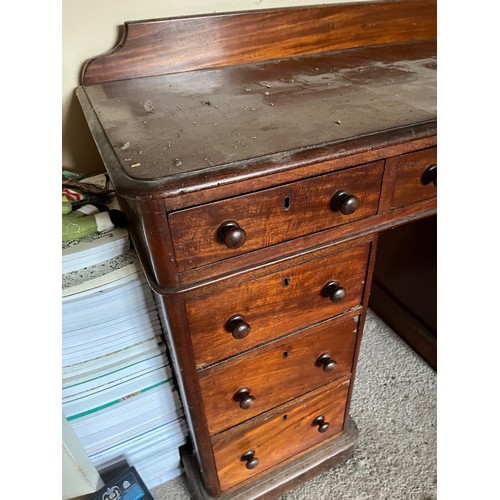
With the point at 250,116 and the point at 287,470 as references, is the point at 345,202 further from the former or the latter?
the point at 287,470

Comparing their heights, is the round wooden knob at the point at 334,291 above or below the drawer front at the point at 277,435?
above

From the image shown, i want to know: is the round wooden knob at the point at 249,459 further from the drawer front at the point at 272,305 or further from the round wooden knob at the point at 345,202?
the round wooden knob at the point at 345,202

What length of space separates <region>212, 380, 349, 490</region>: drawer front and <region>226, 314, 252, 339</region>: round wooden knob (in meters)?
0.30

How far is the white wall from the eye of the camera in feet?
2.88

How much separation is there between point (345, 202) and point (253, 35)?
59 cm

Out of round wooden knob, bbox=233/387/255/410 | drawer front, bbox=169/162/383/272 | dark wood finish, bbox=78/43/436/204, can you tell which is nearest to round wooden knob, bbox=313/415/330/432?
round wooden knob, bbox=233/387/255/410

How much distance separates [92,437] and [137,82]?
0.84m

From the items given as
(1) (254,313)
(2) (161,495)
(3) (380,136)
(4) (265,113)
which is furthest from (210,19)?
(2) (161,495)

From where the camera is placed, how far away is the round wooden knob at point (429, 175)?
0.71m

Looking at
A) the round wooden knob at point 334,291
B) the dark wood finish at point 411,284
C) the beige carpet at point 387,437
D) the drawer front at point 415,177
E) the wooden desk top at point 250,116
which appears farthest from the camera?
the dark wood finish at point 411,284

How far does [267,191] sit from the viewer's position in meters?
0.58

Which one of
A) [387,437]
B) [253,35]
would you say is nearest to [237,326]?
[253,35]

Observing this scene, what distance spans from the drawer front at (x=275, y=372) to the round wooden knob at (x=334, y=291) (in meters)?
0.09

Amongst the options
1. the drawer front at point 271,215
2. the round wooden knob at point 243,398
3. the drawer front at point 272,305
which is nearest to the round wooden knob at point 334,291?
the drawer front at point 272,305
